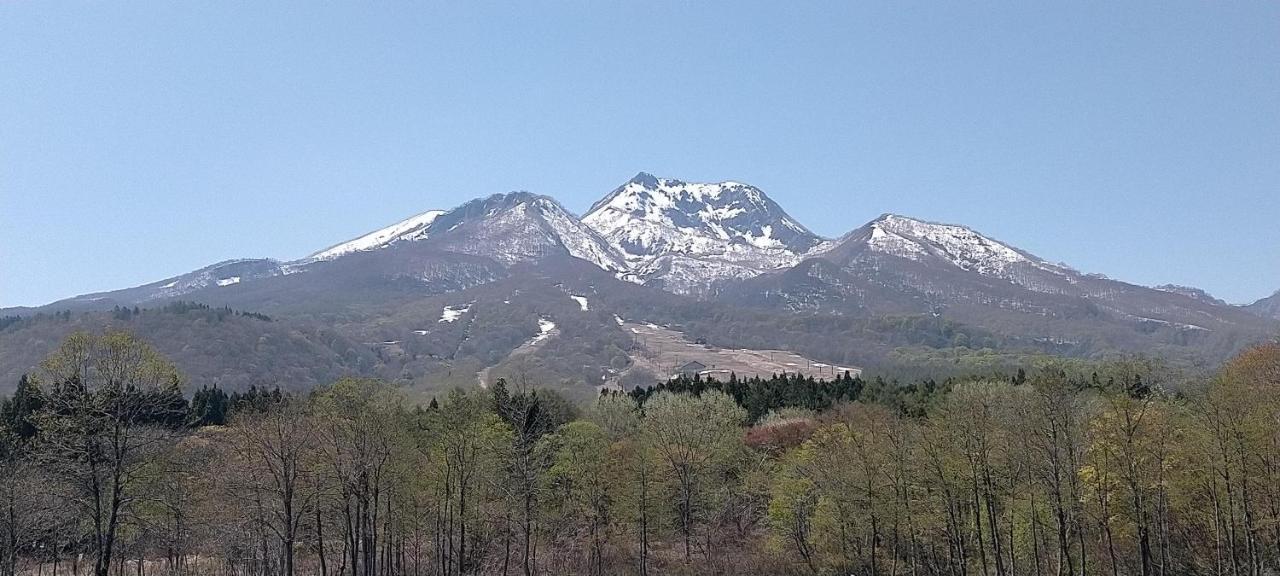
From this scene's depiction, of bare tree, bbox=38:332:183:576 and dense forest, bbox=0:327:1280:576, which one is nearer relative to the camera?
bare tree, bbox=38:332:183:576

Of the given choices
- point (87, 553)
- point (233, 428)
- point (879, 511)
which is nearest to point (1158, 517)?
point (879, 511)

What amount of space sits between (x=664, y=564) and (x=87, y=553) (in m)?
48.0

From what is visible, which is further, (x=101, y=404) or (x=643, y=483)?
(x=643, y=483)

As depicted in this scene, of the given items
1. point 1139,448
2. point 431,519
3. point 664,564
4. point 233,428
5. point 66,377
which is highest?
point 66,377

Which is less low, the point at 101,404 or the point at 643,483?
the point at 101,404

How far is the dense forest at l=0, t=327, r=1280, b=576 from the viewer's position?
44.6 m

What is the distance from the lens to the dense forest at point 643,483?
4459 cm

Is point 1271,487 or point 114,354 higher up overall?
point 114,354

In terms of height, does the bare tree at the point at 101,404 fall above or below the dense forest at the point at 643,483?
above

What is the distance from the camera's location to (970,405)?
56000 millimetres

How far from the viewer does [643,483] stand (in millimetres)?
67062

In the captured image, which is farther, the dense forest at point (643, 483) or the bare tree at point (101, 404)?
the dense forest at point (643, 483)

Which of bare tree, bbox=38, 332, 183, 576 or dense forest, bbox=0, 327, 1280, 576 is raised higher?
bare tree, bbox=38, 332, 183, 576

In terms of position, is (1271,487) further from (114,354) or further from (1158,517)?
(114,354)
